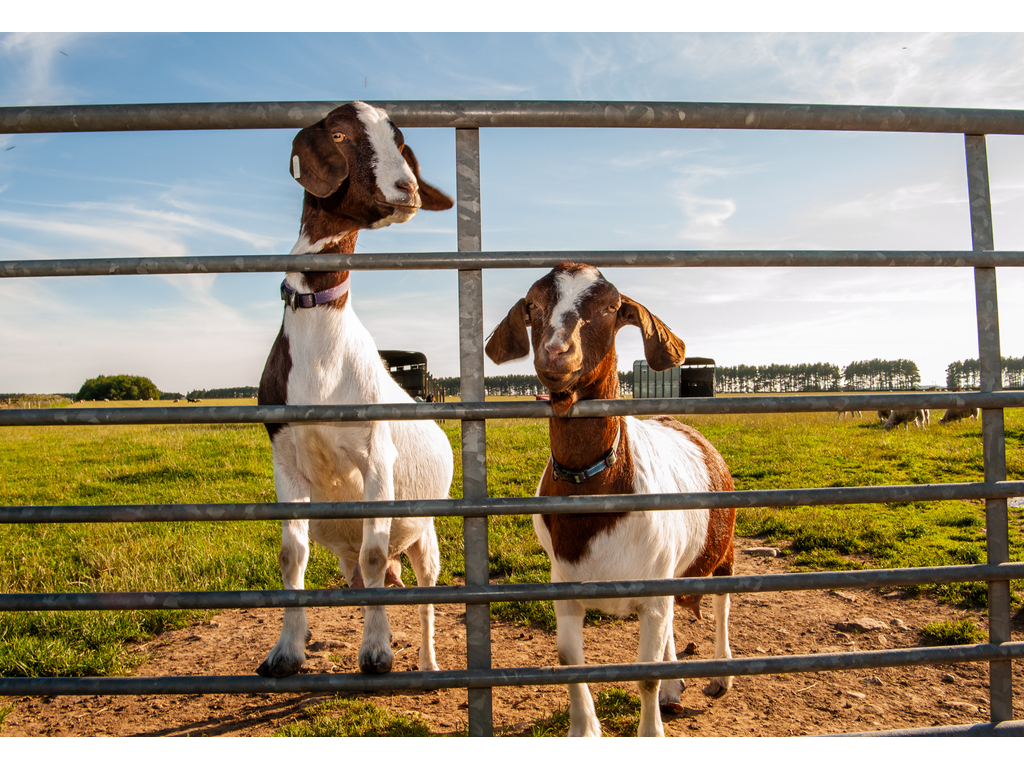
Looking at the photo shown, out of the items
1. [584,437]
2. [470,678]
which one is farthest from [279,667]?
[584,437]

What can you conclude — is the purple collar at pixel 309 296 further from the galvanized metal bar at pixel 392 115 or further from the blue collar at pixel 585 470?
the blue collar at pixel 585 470

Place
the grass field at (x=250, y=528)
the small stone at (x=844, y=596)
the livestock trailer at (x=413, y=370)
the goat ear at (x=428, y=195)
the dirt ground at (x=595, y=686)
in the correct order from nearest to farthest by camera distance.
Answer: the goat ear at (x=428, y=195) → the dirt ground at (x=595, y=686) → the grass field at (x=250, y=528) → the small stone at (x=844, y=596) → the livestock trailer at (x=413, y=370)

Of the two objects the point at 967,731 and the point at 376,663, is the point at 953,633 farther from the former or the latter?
the point at 376,663

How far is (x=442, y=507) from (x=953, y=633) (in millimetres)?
3941

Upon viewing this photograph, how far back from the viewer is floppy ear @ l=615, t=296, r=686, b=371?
8.54ft

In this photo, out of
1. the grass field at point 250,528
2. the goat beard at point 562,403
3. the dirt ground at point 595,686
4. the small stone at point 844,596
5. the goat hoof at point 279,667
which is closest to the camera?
the goat beard at point 562,403

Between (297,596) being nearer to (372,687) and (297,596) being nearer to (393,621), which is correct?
(372,687)

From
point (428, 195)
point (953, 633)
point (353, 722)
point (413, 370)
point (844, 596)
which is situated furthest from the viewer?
point (413, 370)

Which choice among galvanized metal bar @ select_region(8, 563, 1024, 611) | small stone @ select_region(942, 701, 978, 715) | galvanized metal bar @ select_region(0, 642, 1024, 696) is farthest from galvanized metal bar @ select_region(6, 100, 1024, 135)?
small stone @ select_region(942, 701, 978, 715)

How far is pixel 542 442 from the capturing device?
12.1 m

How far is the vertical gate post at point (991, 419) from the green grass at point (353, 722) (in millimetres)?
2351

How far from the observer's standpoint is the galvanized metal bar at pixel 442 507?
1879 millimetres

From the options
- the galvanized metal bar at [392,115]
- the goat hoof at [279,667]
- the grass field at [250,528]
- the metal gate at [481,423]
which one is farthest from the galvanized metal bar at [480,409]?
the grass field at [250,528]

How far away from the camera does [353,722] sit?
10.2 ft
